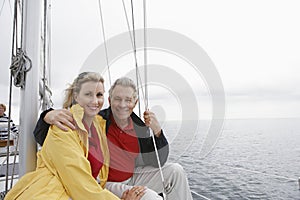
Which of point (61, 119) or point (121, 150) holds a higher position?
point (61, 119)

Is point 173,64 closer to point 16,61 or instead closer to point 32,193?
point 16,61

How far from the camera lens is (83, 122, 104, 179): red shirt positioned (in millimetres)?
1002

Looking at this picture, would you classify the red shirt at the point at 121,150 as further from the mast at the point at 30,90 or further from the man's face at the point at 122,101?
the mast at the point at 30,90

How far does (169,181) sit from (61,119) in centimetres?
58

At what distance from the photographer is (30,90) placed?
1.10 metres

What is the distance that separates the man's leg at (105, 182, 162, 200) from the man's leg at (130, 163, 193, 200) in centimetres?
10

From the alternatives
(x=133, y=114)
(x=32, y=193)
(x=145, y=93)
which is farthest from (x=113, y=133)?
(x=32, y=193)

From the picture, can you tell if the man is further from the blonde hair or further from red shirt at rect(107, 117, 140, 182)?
the blonde hair

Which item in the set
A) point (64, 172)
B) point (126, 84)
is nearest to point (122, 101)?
point (126, 84)

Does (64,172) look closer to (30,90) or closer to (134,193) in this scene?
(134,193)

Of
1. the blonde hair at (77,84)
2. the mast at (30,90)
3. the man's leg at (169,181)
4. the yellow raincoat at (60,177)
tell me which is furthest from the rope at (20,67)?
the man's leg at (169,181)

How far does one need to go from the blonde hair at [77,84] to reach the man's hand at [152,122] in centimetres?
27

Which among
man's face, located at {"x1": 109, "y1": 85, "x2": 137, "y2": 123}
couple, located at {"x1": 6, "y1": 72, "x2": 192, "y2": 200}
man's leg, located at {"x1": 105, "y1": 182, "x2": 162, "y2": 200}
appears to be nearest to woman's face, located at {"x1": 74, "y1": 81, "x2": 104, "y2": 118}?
couple, located at {"x1": 6, "y1": 72, "x2": 192, "y2": 200}

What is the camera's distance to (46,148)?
34.4 inches
